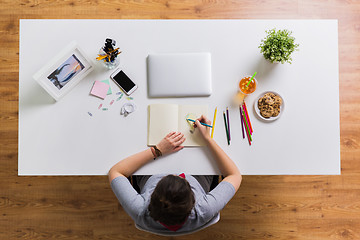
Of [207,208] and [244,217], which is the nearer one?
[207,208]

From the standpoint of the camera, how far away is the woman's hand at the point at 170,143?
1.05 meters

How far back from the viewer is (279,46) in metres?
1.02

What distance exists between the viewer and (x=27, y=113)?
42.7 inches

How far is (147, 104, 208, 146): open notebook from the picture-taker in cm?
108

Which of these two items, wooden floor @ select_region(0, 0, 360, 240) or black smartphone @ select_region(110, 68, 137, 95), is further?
wooden floor @ select_region(0, 0, 360, 240)

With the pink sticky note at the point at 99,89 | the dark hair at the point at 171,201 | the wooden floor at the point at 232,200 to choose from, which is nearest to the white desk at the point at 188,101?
the pink sticky note at the point at 99,89

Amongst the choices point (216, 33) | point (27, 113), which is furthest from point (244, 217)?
point (27, 113)

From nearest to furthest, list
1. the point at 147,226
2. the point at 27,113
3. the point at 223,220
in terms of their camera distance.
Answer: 1. the point at 147,226
2. the point at 27,113
3. the point at 223,220

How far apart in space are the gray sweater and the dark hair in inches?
4.2

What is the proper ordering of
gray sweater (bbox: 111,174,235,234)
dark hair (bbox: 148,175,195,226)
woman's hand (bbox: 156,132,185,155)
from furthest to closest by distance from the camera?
woman's hand (bbox: 156,132,185,155) → gray sweater (bbox: 111,174,235,234) → dark hair (bbox: 148,175,195,226)

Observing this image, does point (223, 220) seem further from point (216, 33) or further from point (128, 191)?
point (216, 33)

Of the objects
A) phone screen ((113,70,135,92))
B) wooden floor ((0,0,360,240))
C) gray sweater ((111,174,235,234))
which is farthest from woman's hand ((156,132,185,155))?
wooden floor ((0,0,360,240))

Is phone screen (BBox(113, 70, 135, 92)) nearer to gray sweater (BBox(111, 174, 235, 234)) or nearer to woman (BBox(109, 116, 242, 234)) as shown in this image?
woman (BBox(109, 116, 242, 234))

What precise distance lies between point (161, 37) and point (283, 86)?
55 centimetres
